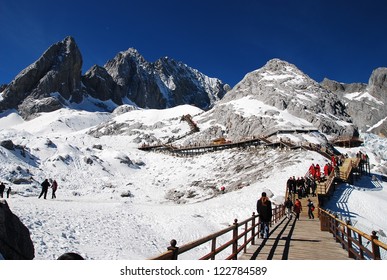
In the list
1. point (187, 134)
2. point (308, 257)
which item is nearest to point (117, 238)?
point (308, 257)

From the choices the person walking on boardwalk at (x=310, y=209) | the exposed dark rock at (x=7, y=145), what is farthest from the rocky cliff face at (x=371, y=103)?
the exposed dark rock at (x=7, y=145)

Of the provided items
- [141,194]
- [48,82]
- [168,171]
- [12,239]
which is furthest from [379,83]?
[12,239]

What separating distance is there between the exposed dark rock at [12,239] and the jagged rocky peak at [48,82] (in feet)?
524

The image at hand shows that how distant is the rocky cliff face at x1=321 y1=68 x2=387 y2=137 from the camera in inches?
6408

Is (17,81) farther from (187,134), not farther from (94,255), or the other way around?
(94,255)

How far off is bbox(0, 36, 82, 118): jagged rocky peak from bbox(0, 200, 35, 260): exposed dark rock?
524ft

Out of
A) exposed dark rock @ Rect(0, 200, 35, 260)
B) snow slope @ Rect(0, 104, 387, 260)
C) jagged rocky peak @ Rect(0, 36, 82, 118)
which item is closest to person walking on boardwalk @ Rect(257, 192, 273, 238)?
snow slope @ Rect(0, 104, 387, 260)

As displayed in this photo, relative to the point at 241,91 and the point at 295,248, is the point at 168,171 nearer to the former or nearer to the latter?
the point at 295,248

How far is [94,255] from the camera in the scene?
14328mm

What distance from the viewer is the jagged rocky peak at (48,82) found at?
15762cm

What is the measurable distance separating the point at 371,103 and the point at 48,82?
585ft

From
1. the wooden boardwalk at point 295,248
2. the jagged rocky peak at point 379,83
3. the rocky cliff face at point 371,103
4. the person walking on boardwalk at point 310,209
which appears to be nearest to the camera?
the wooden boardwalk at point 295,248

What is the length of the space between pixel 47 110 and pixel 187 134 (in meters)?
105

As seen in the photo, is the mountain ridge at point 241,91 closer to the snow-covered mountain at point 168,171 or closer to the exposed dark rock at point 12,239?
the snow-covered mountain at point 168,171
